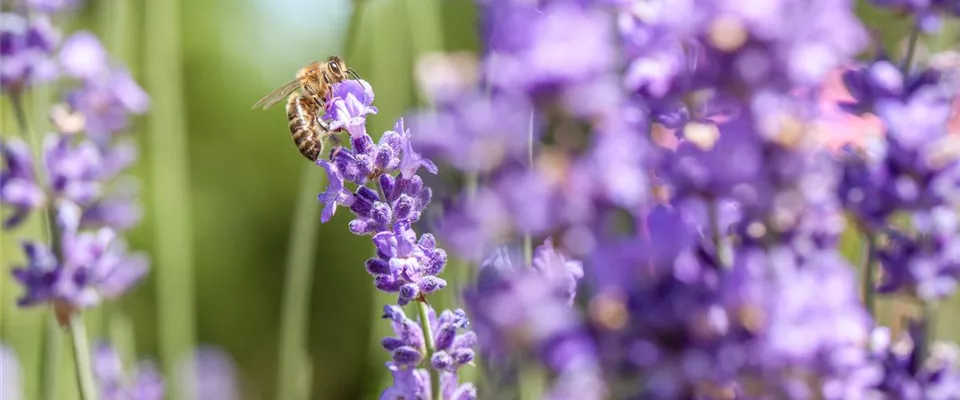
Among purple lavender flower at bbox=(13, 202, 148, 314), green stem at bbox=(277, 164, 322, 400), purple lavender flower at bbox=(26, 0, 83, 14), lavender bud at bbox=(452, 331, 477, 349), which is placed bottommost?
green stem at bbox=(277, 164, 322, 400)

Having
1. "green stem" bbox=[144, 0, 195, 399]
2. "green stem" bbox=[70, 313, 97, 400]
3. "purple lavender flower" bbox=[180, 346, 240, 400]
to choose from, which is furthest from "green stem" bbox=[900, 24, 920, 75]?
"purple lavender flower" bbox=[180, 346, 240, 400]

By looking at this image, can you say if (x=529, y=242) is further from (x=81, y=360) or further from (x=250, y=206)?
(x=250, y=206)

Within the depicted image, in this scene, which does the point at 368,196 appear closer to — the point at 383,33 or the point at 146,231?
the point at 383,33

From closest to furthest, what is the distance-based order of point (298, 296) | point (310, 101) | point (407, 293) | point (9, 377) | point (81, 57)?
point (407, 293), point (310, 101), point (81, 57), point (298, 296), point (9, 377)

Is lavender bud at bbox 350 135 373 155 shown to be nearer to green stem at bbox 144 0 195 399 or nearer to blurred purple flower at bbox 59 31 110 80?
blurred purple flower at bbox 59 31 110 80

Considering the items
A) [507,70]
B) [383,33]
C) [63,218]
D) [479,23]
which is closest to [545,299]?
[507,70]

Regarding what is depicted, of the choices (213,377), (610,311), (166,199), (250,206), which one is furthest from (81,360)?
(250,206)
